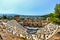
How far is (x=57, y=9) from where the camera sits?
8852 millimetres

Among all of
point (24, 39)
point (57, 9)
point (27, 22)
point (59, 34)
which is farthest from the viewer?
point (27, 22)

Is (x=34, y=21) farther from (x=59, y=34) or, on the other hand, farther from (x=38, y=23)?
(x=59, y=34)

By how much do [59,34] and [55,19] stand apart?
2552mm

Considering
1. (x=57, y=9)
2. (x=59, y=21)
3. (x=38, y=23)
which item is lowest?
(x=38, y=23)

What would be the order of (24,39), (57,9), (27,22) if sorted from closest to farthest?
1. (57,9)
2. (24,39)
3. (27,22)

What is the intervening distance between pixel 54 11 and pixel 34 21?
2577 cm

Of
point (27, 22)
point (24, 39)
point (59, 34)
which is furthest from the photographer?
point (27, 22)

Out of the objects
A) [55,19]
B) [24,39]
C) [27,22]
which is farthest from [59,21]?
[27,22]

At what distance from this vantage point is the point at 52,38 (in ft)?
39.5

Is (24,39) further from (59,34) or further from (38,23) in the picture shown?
(38,23)

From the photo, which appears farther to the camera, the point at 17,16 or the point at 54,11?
the point at 17,16

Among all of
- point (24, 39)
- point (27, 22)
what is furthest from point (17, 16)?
point (24, 39)

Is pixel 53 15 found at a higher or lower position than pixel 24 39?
higher

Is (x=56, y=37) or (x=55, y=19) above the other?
(x=55, y=19)
